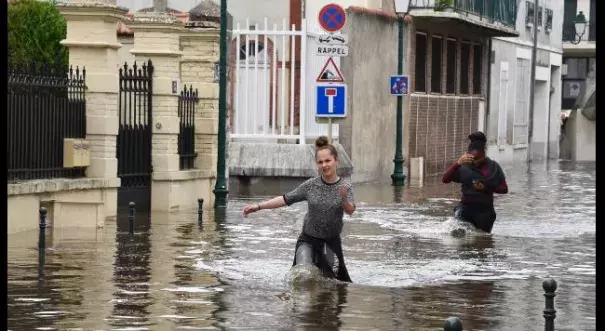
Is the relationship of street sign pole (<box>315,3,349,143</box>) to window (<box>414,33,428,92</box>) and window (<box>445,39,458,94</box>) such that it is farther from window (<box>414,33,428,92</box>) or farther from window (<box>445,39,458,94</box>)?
window (<box>445,39,458,94</box>)

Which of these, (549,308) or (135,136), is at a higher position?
(135,136)

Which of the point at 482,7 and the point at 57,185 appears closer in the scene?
the point at 57,185

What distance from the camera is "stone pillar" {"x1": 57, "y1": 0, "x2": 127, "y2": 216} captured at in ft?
71.4

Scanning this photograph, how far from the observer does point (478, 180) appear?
70.9ft

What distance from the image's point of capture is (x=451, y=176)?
851 inches

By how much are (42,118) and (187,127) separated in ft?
20.8

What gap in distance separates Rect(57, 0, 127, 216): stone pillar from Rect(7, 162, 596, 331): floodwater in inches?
35.2

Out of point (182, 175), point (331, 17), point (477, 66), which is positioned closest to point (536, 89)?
point (477, 66)

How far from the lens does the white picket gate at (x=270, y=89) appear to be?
34.7m

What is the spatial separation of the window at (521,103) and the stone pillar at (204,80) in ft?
99.4

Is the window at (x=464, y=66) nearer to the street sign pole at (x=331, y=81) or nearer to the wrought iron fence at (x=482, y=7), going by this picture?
the wrought iron fence at (x=482, y=7)

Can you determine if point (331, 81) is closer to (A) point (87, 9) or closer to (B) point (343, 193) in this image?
(A) point (87, 9)

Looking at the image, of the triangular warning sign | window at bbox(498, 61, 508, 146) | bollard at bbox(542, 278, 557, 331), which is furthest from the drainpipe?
bollard at bbox(542, 278, 557, 331)

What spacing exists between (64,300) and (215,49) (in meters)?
14.9
